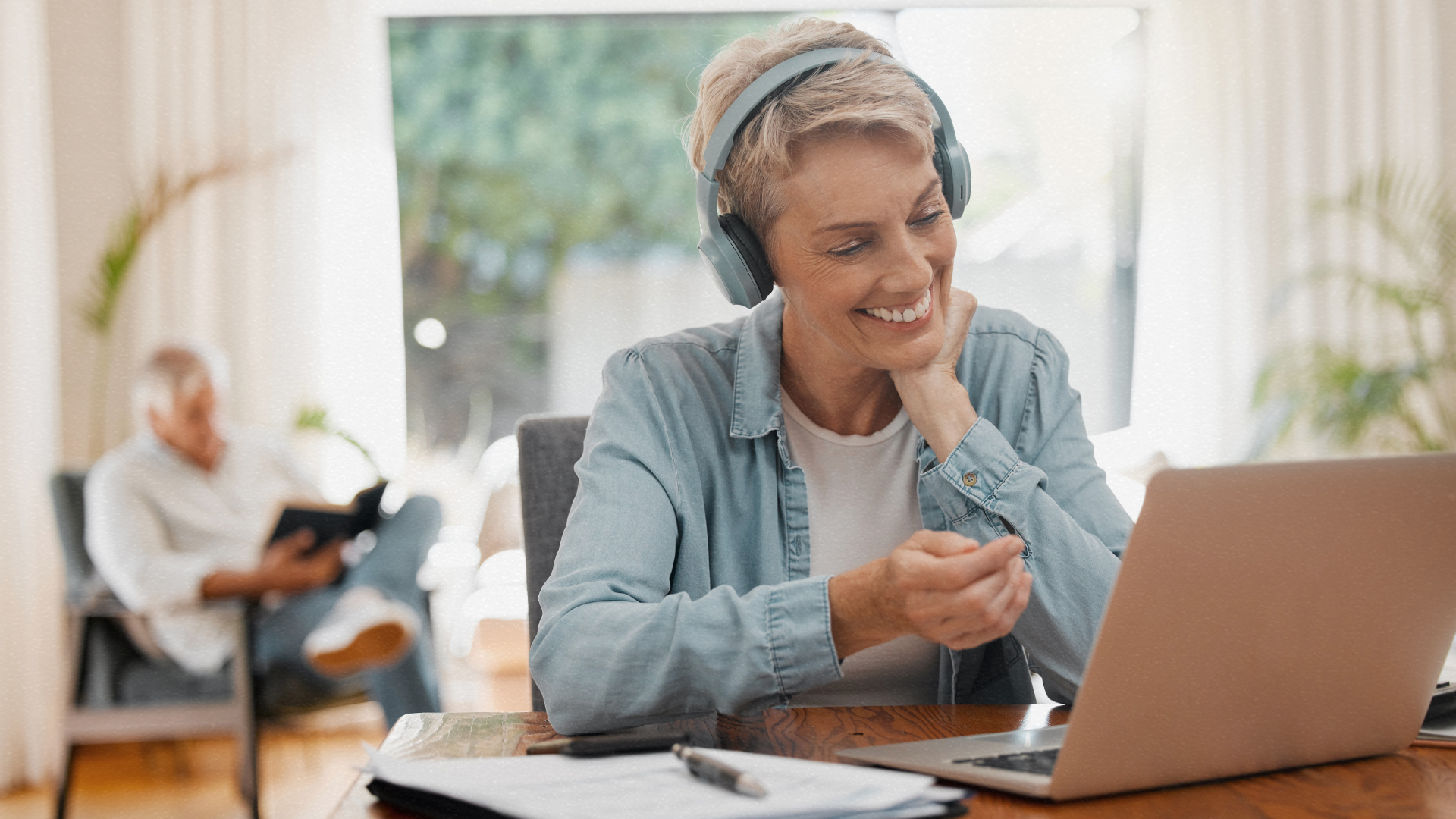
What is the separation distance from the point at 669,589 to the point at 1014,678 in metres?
0.37

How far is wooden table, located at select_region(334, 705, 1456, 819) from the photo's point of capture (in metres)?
0.58

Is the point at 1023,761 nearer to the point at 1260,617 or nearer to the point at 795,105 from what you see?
the point at 1260,617

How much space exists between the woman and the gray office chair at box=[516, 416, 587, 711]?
94 millimetres

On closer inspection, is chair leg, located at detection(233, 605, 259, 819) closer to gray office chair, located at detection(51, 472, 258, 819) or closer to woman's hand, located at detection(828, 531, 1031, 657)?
gray office chair, located at detection(51, 472, 258, 819)

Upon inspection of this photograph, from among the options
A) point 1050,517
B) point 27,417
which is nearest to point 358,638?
point 27,417

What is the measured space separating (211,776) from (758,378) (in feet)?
8.30

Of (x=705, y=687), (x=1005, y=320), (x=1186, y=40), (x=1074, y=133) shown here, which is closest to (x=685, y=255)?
(x=1074, y=133)

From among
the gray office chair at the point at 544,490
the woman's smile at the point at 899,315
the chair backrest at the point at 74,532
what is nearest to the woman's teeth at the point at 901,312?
the woman's smile at the point at 899,315

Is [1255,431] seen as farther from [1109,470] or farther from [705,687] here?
[705,687]

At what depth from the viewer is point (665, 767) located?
0.62m

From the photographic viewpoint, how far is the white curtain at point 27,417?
9.61 feet

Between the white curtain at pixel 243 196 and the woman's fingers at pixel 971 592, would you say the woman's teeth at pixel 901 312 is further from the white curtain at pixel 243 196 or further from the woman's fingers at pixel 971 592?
the white curtain at pixel 243 196

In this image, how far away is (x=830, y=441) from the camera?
1197 mm

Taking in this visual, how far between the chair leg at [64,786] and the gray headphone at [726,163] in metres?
1.95
